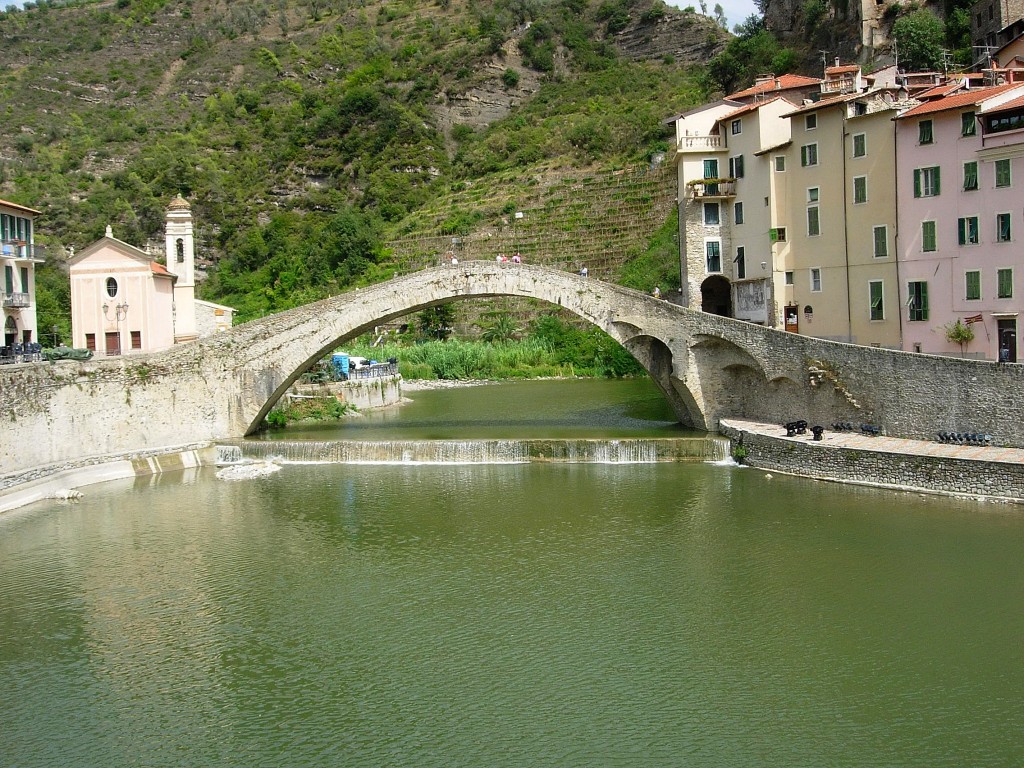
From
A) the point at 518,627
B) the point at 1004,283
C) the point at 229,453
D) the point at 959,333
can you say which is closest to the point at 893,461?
the point at 959,333

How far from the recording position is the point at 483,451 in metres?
30.4

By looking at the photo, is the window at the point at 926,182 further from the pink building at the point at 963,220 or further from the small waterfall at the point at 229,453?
the small waterfall at the point at 229,453

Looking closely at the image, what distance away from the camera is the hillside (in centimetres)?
7100

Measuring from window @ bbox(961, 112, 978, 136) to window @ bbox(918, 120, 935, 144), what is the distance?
3.19 ft

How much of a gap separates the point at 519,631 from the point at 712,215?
2371 centimetres

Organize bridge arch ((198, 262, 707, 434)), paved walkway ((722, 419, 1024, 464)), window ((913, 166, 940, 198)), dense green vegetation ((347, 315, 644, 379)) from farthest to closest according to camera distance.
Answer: dense green vegetation ((347, 315, 644, 379)) < bridge arch ((198, 262, 707, 434)) < window ((913, 166, 940, 198)) < paved walkway ((722, 419, 1024, 464))

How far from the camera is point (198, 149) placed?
86.3 meters

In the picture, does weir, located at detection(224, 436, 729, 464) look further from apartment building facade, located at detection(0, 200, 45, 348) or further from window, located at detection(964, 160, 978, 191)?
window, located at detection(964, 160, 978, 191)

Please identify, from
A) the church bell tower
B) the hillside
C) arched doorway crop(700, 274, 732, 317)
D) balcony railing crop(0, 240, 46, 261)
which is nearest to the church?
the church bell tower

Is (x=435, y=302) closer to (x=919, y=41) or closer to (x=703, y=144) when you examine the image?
(x=703, y=144)

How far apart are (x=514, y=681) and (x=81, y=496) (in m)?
16.4

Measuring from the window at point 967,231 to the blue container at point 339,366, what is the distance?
25.7m

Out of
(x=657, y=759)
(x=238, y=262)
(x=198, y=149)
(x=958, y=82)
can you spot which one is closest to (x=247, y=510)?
(x=657, y=759)

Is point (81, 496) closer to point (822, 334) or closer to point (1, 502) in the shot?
point (1, 502)
